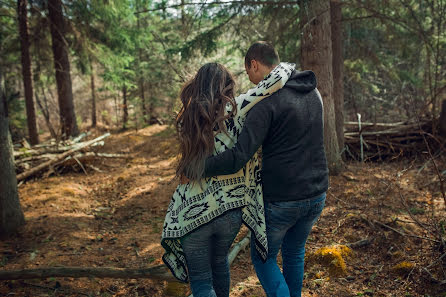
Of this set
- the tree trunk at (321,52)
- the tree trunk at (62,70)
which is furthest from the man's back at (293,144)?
the tree trunk at (62,70)

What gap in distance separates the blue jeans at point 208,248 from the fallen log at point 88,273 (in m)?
1.30

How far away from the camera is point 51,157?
8438 millimetres

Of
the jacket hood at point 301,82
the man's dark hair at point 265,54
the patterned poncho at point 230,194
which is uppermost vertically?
the man's dark hair at point 265,54

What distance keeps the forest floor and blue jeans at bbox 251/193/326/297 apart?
1068 mm

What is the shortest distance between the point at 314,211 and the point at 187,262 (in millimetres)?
948

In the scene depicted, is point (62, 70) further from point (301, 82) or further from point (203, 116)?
point (301, 82)

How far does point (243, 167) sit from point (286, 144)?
32 cm

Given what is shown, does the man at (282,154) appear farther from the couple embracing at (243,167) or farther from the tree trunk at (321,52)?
the tree trunk at (321,52)

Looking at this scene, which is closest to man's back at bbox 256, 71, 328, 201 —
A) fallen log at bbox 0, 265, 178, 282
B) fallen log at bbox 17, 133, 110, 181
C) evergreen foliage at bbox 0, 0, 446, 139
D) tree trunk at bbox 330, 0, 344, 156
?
fallen log at bbox 0, 265, 178, 282

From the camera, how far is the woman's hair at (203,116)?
2.02 meters

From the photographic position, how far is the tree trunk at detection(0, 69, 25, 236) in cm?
467

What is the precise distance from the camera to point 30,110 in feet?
32.6

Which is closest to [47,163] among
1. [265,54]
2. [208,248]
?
[208,248]

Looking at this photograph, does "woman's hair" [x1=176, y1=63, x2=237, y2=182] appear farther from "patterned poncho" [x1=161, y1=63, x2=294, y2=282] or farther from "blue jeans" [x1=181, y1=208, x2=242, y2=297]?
"blue jeans" [x1=181, y1=208, x2=242, y2=297]
